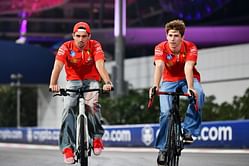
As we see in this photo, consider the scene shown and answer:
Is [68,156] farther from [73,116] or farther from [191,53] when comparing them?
[191,53]

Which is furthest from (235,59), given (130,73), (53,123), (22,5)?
(22,5)

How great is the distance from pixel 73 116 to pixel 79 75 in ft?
1.88

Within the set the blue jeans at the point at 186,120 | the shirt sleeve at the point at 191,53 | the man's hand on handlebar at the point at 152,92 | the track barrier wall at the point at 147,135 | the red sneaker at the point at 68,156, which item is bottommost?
the track barrier wall at the point at 147,135

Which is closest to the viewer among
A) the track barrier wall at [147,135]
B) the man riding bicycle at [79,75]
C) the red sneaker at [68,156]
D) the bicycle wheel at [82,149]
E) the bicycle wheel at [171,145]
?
the bicycle wheel at [171,145]

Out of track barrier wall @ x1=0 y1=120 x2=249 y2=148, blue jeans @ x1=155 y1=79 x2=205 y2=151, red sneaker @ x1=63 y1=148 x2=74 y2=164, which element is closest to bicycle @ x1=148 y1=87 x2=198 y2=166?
blue jeans @ x1=155 y1=79 x2=205 y2=151

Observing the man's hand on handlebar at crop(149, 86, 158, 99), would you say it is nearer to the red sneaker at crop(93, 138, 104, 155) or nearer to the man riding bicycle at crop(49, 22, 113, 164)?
the man riding bicycle at crop(49, 22, 113, 164)

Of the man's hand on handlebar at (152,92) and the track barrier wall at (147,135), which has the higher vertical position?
the man's hand on handlebar at (152,92)

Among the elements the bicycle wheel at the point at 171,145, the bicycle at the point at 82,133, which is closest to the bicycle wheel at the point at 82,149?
the bicycle at the point at 82,133

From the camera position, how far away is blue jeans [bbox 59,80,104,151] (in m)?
9.07

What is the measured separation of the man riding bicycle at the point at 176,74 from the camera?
861cm

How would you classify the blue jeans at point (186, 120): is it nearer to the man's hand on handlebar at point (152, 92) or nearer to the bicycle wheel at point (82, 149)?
the man's hand on handlebar at point (152, 92)

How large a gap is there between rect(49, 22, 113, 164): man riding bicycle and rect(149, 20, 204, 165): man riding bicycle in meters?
0.77

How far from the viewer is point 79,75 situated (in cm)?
923

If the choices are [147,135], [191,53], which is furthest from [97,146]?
[147,135]
